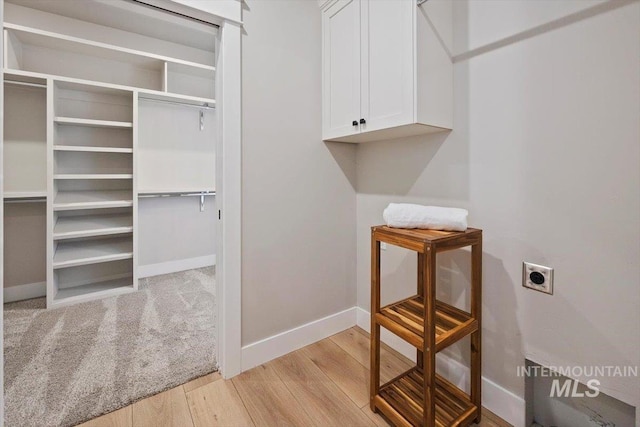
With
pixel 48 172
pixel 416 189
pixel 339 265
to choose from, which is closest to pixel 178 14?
pixel 416 189

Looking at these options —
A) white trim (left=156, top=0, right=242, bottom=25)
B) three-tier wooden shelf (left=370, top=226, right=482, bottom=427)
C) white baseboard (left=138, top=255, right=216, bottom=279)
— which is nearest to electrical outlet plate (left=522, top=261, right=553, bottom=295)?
three-tier wooden shelf (left=370, top=226, right=482, bottom=427)

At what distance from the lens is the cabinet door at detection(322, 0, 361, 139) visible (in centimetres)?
167

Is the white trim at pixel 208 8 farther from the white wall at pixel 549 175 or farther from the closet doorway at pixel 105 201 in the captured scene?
the white wall at pixel 549 175

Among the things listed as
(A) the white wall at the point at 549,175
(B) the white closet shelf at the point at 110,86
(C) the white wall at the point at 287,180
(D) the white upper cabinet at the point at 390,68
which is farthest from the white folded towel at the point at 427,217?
(B) the white closet shelf at the point at 110,86

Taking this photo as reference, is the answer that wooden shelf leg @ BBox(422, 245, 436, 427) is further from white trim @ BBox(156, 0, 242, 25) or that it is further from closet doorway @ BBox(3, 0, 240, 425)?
white trim @ BBox(156, 0, 242, 25)

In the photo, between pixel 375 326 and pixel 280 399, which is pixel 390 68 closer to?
pixel 375 326

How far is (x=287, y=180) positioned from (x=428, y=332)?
118 cm

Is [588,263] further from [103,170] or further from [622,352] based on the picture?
[103,170]

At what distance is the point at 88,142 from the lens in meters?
2.83

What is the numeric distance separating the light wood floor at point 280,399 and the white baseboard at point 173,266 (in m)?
2.10

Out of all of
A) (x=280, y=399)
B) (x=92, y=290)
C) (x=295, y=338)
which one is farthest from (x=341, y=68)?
(x=92, y=290)

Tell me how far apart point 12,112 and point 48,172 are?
0.68 meters

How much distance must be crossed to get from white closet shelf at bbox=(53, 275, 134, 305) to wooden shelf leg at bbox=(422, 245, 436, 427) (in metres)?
2.89

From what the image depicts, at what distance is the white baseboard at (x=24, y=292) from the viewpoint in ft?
8.41
